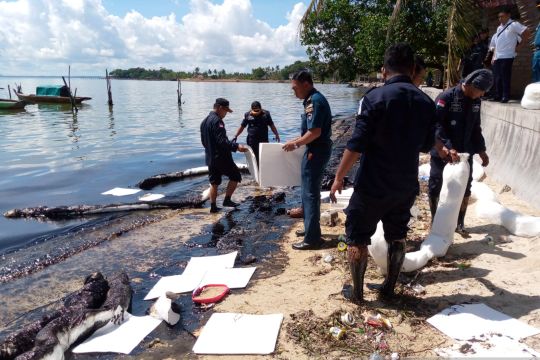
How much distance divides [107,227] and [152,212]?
0.99m

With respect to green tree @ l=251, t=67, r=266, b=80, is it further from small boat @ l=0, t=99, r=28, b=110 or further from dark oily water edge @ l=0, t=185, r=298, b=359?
dark oily water edge @ l=0, t=185, r=298, b=359

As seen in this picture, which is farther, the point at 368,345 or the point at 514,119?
the point at 514,119

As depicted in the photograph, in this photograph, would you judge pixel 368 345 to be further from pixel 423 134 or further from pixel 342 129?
pixel 342 129

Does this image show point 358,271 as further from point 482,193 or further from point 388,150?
point 482,193

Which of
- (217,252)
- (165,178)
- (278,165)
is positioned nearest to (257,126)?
(165,178)

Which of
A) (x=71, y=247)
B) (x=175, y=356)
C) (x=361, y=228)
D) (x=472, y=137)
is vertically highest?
(x=472, y=137)

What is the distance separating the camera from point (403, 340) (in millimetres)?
3164

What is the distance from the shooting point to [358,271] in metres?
3.59

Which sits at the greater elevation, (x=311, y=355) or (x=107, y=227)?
(x=311, y=355)

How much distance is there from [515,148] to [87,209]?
7848 millimetres

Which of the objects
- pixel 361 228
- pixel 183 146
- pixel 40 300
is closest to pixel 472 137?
pixel 361 228

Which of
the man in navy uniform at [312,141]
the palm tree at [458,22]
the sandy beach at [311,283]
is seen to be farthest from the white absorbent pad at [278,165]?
the palm tree at [458,22]

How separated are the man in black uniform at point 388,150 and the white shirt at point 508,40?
19.9 ft

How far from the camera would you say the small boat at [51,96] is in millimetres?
40062
